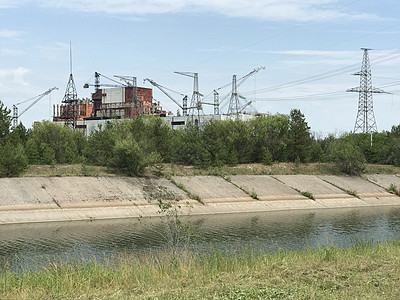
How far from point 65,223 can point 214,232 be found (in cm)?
1180

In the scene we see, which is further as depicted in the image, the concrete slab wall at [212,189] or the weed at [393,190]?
the weed at [393,190]

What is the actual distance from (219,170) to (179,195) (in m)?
11.6

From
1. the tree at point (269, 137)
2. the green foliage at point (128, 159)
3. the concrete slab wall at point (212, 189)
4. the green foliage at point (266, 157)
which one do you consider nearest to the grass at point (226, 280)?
the concrete slab wall at point (212, 189)

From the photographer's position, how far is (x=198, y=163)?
61094 millimetres

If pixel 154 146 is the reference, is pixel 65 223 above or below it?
below

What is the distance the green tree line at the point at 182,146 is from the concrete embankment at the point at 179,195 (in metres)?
2.84

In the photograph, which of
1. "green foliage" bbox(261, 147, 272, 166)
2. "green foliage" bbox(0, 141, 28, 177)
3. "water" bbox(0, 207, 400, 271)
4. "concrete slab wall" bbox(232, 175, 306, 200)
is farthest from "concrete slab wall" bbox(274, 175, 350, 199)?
"green foliage" bbox(0, 141, 28, 177)

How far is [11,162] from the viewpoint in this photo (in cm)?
4447

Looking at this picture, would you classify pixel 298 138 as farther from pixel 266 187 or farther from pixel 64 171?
pixel 64 171

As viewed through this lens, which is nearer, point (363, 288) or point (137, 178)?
point (363, 288)

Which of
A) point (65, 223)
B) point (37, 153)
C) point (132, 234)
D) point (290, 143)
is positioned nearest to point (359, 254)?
point (132, 234)

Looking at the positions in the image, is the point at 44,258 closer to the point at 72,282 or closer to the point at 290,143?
the point at 72,282

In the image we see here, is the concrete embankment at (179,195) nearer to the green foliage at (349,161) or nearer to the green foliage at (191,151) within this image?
the green foliage at (349,161)

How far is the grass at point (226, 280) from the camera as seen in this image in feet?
39.2
